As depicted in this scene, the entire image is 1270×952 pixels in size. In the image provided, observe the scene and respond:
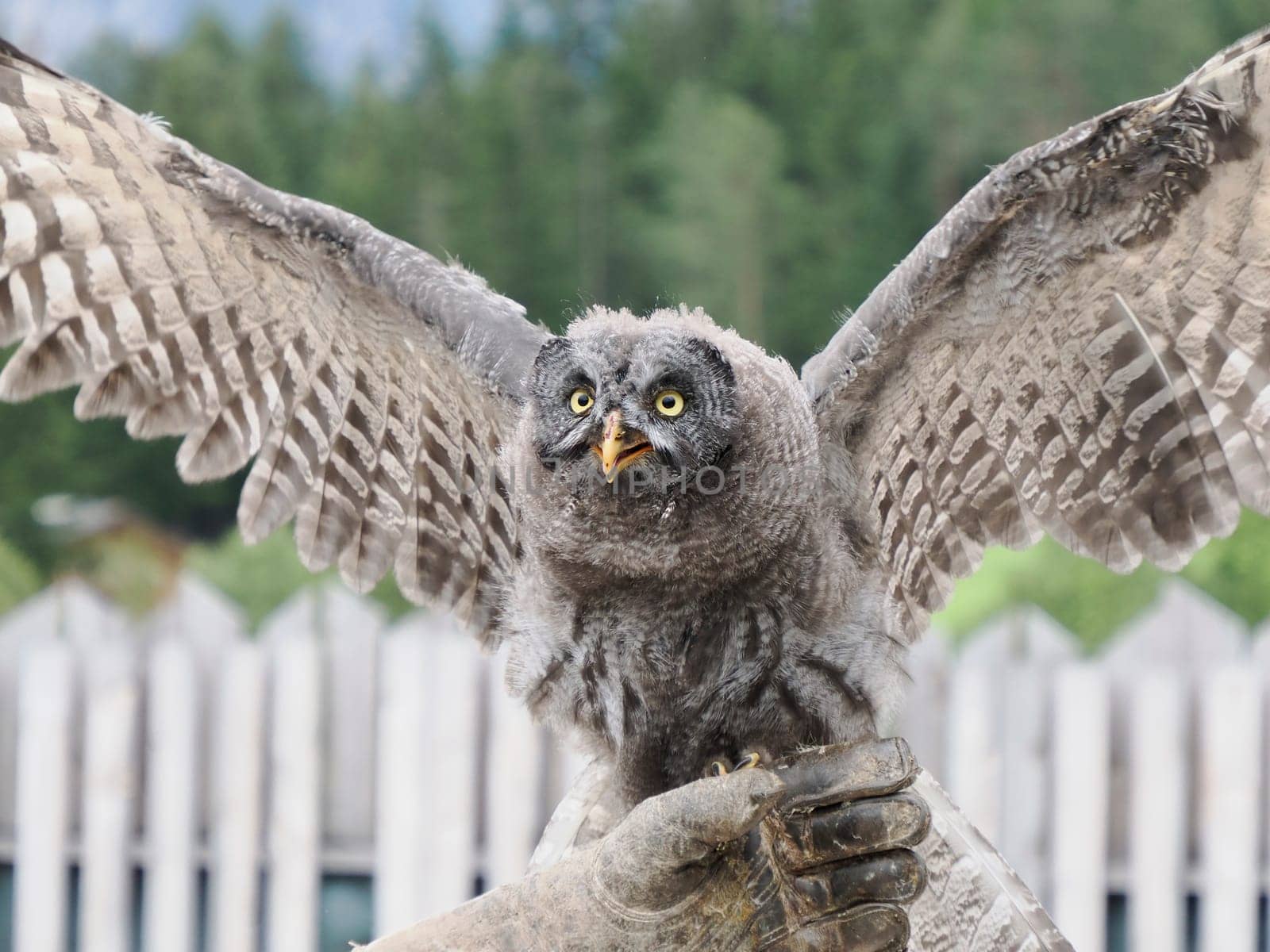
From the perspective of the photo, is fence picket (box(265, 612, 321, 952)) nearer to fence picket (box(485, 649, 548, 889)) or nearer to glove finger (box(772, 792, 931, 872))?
fence picket (box(485, 649, 548, 889))

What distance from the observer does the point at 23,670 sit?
379cm

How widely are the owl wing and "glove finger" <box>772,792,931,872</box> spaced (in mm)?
890

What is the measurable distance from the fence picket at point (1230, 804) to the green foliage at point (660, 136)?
322cm

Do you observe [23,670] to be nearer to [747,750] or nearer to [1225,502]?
[747,750]

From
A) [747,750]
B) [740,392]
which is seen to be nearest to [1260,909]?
[747,750]

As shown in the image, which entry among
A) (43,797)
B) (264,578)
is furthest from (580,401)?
(264,578)

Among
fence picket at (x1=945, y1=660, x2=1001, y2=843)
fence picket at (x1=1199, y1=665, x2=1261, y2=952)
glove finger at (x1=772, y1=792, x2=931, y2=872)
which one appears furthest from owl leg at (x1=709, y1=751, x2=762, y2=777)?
fence picket at (x1=1199, y1=665, x2=1261, y2=952)

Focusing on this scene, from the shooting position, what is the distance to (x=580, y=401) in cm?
199

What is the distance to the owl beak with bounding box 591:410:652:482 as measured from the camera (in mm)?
1888

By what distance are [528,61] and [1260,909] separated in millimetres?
6197

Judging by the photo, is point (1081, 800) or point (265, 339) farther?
point (1081, 800)

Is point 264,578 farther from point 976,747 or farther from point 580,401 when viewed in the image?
A: point 580,401

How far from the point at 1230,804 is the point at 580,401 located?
7.62 feet

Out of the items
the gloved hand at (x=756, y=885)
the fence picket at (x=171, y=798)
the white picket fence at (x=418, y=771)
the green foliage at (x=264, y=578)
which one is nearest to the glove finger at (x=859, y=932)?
the gloved hand at (x=756, y=885)
